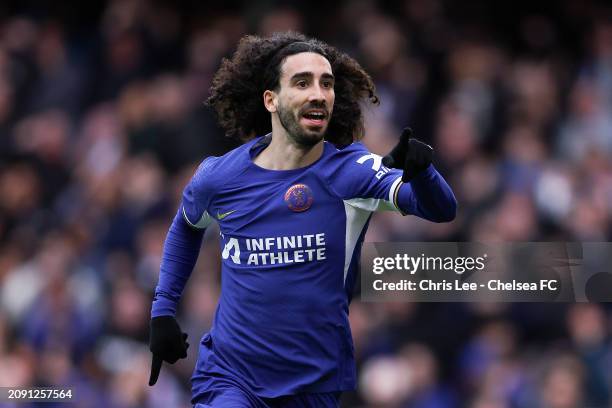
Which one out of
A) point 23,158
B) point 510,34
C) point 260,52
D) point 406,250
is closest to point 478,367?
point 406,250

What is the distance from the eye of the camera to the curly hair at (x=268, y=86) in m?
5.10

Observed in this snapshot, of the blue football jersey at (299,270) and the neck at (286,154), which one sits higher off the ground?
the neck at (286,154)

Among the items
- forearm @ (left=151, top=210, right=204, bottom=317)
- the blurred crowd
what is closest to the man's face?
forearm @ (left=151, top=210, right=204, bottom=317)

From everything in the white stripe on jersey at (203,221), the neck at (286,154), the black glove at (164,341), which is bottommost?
the black glove at (164,341)

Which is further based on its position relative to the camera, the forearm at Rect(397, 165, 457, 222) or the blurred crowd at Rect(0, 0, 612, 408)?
the blurred crowd at Rect(0, 0, 612, 408)

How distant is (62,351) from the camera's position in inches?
349

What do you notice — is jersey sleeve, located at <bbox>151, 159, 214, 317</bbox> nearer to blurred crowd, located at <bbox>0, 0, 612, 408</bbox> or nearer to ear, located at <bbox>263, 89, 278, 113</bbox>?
ear, located at <bbox>263, 89, 278, 113</bbox>

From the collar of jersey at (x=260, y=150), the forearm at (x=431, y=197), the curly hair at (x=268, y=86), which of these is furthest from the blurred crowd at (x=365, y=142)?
the forearm at (x=431, y=197)

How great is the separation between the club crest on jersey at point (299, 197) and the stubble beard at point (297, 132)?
0.55ft

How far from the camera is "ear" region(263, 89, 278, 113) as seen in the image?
4977mm

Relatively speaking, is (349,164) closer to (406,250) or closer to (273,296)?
(273,296)

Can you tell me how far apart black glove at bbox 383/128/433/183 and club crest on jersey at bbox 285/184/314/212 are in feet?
1.78

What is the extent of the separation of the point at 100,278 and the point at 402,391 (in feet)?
8.10

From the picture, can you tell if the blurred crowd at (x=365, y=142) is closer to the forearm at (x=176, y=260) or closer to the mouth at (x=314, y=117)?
the forearm at (x=176, y=260)
